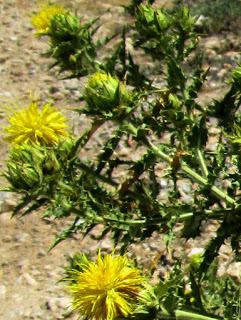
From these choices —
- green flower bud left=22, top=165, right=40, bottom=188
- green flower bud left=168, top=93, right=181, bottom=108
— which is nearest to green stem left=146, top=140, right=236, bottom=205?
green flower bud left=168, top=93, right=181, bottom=108

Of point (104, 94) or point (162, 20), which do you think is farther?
point (162, 20)

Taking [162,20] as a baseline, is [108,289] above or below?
below

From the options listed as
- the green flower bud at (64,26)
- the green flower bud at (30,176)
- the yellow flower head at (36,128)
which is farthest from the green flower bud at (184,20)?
the green flower bud at (30,176)

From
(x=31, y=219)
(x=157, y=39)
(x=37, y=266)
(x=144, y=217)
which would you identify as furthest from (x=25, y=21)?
(x=144, y=217)

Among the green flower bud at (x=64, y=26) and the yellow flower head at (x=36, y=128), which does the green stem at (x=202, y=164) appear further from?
the green flower bud at (x=64, y=26)

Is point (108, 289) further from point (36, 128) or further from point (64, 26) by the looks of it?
point (64, 26)

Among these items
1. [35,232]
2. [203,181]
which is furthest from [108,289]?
[35,232]
